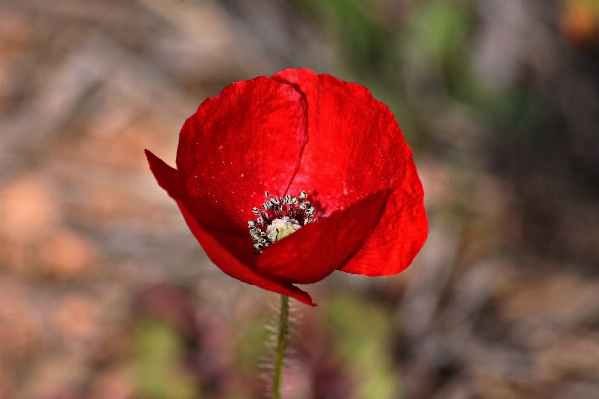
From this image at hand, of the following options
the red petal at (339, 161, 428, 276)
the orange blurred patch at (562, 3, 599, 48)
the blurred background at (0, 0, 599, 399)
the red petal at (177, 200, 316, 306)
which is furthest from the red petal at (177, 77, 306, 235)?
the orange blurred patch at (562, 3, 599, 48)

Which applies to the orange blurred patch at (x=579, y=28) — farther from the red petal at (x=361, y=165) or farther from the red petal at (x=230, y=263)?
the red petal at (x=230, y=263)

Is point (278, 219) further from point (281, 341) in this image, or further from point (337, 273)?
point (337, 273)

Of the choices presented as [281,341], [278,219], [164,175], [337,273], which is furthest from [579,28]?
[164,175]

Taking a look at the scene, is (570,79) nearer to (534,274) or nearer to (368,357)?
(534,274)

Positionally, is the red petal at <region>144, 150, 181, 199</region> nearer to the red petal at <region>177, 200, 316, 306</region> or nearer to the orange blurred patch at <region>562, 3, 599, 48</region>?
the red petal at <region>177, 200, 316, 306</region>

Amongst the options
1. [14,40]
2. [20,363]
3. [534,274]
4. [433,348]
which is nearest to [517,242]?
[534,274]
